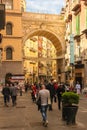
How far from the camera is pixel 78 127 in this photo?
17.2 metres

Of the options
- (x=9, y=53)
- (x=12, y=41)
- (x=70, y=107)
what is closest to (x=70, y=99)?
(x=70, y=107)

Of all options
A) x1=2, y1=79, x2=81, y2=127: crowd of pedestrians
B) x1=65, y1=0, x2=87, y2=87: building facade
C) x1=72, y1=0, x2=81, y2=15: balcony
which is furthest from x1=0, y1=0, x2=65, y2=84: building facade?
x1=2, y1=79, x2=81, y2=127: crowd of pedestrians

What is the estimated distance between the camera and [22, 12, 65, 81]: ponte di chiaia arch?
70.2m

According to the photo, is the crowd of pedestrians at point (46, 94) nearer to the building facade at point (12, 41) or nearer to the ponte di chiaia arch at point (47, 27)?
the building facade at point (12, 41)

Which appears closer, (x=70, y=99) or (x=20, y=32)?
(x=70, y=99)

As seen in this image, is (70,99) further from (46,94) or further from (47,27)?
(47,27)

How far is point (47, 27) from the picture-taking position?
71312mm

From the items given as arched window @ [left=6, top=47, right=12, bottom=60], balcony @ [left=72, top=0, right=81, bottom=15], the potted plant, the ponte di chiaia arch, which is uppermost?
balcony @ [left=72, top=0, right=81, bottom=15]

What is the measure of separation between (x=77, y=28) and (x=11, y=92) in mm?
30291

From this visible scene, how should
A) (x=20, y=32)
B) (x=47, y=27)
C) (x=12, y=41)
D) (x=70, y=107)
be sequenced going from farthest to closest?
(x=47, y=27) → (x=20, y=32) → (x=12, y=41) → (x=70, y=107)

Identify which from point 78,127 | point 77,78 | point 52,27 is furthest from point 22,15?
point 78,127

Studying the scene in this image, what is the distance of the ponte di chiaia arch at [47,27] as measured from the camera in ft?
230

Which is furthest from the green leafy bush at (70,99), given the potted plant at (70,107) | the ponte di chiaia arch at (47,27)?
the ponte di chiaia arch at (47,27)

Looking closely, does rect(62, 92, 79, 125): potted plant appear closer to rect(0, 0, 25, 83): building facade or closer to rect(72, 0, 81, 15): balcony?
rect(72, 0, 81, 15): balcony
